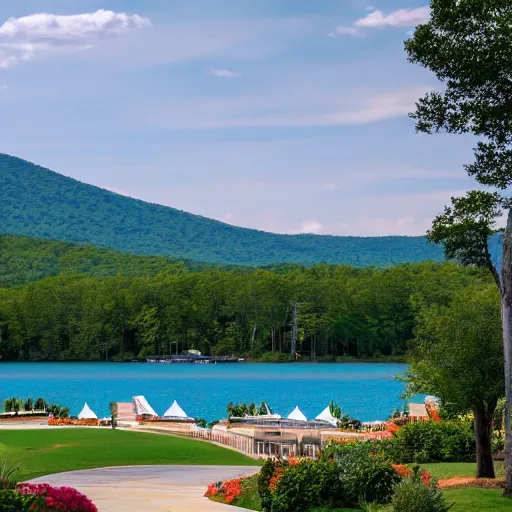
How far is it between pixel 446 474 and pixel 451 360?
12.3 ft

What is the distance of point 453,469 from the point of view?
25438 mm

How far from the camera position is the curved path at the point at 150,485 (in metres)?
16.9

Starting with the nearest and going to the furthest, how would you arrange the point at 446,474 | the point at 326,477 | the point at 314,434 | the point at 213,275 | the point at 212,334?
the point at 326,477
the point at 446,474
the point at 314,434
the point at 212,334
the point at 213,275

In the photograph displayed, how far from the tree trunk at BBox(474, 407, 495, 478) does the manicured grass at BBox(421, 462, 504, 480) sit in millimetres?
916

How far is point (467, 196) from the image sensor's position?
20469 mm

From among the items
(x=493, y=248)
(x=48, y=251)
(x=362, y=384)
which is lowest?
(x=362, y=384)

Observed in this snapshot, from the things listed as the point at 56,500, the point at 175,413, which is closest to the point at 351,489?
the point at 56,500

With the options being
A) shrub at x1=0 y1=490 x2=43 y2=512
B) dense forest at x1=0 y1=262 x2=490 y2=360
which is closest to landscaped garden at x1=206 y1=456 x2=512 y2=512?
shrub at x1=0 y1=490 x2=43 y2=512

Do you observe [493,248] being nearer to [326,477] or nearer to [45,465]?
[326,477]

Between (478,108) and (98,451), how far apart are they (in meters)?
15.7

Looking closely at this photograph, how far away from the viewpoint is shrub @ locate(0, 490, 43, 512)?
45.1 feet

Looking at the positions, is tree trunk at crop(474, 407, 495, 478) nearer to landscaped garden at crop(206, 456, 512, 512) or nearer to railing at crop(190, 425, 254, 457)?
landscaped garden at crop(206, 456, 512, 512)

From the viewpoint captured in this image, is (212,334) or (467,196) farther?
(212,334)

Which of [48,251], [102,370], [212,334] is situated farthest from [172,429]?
[48,251]
